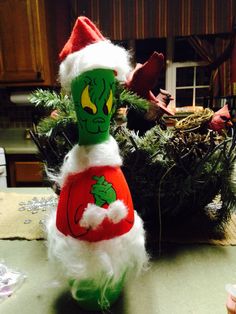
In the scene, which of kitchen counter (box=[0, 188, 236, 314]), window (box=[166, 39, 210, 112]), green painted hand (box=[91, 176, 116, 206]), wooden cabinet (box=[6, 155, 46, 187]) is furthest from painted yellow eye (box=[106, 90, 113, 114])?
window (box=[166, 39, 210, 112])

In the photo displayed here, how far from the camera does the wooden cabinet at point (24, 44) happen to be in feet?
5.93

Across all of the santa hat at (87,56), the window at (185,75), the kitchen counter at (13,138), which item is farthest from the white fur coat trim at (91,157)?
the window at (185,75)

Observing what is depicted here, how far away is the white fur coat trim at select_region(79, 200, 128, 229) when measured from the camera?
0.36 metres

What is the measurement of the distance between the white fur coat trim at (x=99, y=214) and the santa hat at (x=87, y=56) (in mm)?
185

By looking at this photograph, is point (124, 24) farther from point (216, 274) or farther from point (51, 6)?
point (216, 274)

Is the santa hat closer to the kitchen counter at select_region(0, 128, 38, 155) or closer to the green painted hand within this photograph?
the green painted hand

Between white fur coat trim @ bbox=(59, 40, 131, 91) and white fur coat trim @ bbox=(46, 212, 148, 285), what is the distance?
229 mm

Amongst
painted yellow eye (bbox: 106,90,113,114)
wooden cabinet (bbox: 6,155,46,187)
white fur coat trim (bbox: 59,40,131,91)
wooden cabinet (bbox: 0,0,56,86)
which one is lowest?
wooden cabinet (bbox: 6,155,46,187)

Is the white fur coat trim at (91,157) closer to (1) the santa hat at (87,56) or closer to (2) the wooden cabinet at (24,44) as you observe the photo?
(1) the santa hat at (87,56)

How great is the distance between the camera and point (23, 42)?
1.86 meters

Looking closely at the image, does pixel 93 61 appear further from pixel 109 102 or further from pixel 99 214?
pixel 99 214

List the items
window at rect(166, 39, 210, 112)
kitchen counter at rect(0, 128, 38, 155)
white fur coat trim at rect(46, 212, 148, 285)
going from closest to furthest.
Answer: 1. white fur coat trim at rect(46, 212, 148, 285)
2. kitchen counter at rect(0, 128, 38, 155)
3. window at rect(166, 39, 210, 112)

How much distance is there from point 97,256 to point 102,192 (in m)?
0.08

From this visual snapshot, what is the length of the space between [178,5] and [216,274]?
2.03 metres
